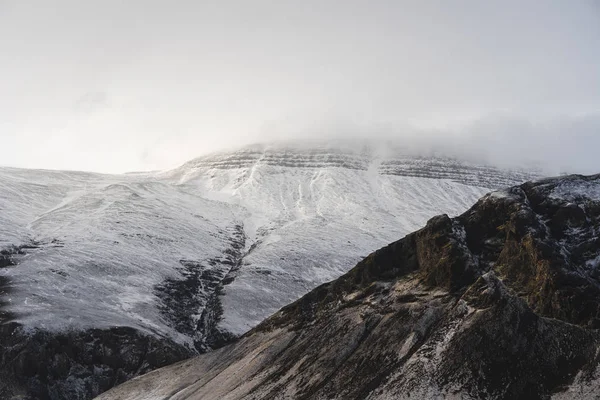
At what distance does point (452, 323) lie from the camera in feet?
156

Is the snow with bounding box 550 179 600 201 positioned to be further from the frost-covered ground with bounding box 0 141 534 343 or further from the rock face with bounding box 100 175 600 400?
the frost-covered ground with bounding box 0 141 534 343

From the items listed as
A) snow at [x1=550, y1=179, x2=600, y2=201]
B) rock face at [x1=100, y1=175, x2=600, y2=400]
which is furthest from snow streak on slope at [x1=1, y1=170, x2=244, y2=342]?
snow at [x1=550, y1=179, x2=600, y2=201]

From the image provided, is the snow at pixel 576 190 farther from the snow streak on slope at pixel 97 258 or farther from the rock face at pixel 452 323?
the snow streak on slope at pixel 97 258

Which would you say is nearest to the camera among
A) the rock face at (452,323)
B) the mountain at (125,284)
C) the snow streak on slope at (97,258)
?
the rock face at (452,323)

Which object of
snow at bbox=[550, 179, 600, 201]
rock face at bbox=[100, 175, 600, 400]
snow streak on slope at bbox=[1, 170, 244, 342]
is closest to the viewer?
rock face at bbox=[100, 175, 600, 400]

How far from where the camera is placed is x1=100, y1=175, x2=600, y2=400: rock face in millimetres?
42906

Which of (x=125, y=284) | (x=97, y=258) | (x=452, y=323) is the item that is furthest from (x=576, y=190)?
(x=97, y=258)

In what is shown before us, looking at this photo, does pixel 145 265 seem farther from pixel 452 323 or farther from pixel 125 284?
pixel 452 323

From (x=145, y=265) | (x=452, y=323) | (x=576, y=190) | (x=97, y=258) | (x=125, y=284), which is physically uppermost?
(x=576, y=190)

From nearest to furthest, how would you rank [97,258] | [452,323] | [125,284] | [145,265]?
[452,323]
[125,284]
[97,258]
[145,265]

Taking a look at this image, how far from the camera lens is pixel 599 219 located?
59.1m

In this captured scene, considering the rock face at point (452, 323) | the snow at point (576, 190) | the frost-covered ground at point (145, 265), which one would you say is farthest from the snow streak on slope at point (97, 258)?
the snow at point (576, 190)

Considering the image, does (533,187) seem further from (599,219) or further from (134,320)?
(134,320)

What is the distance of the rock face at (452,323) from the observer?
141ft
